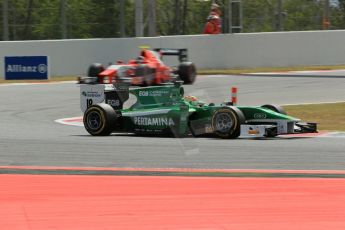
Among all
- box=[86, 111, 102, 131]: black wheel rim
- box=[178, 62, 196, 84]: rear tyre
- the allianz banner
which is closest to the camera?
box=[86, 111, 102, 131]: black wheel rim

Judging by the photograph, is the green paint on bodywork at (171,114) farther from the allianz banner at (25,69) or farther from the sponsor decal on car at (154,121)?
the allianz banner at (25,69)

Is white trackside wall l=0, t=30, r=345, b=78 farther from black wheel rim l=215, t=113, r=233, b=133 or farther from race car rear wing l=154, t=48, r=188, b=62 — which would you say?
black wheel rim l=215, t=113, r=233, b=133

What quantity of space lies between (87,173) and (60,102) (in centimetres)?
1022

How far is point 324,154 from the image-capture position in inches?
397

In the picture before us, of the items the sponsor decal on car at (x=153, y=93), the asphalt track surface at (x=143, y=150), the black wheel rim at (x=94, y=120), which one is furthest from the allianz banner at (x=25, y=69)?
the sponsor decal on car at (x=153, y=93)

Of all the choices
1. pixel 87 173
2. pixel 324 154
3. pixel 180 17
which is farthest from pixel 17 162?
pixel 180 17

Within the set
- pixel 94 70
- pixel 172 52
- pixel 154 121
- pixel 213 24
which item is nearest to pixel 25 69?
pixel 94 70

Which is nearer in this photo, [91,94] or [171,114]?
[171,114]

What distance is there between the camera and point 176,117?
11.8m

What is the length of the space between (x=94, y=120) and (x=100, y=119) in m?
0.15

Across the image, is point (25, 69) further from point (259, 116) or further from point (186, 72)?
point (259, 116)

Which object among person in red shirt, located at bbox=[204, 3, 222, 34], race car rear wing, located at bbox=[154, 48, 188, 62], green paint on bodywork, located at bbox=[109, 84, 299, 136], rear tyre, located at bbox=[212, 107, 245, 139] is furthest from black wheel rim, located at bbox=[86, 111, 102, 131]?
person in red shirt, located at bbox=[204, 3, 222, 34]

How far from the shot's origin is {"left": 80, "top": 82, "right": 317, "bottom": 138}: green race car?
11.4 m

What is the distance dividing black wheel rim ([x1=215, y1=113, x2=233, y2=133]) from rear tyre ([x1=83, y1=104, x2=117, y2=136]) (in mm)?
1658
